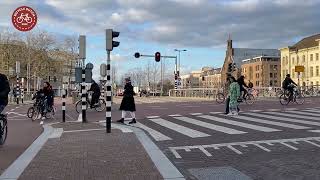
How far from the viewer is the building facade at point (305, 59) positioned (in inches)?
4710

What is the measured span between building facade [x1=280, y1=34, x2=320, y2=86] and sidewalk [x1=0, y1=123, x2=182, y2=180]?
10658cm

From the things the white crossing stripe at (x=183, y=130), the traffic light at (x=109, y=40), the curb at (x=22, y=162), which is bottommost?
the curb at (x=22, y=162)

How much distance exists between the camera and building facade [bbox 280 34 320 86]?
4710 inches

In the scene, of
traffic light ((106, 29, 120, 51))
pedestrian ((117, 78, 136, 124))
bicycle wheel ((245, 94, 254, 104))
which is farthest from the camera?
bicycle wheel ((245, 94, 254, 104))

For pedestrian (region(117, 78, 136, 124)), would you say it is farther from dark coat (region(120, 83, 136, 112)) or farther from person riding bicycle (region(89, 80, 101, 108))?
person riding bicycle (region(89, 80, 101, 108))

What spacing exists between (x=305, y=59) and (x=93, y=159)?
122141 millimetres

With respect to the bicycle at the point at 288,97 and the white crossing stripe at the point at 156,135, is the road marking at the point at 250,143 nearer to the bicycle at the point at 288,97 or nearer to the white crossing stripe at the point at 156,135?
the white crossing stripe at the point at 156,135

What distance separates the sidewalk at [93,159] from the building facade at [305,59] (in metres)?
107

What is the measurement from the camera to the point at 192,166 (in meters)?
8.73

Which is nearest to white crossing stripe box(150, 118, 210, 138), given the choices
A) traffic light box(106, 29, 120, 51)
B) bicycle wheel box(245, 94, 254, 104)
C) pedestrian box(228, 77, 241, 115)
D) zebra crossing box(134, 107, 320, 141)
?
zebra crossing box(134, 107, 320, 141)

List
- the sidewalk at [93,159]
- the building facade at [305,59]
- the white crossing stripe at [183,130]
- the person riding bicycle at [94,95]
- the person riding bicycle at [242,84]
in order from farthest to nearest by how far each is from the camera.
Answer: the building facade at [305,59], the person riding bicycle at [94,95], the person riding bicycle at [242,84], the white crossing stripe at [183,130], the sidewalk at [93,159]

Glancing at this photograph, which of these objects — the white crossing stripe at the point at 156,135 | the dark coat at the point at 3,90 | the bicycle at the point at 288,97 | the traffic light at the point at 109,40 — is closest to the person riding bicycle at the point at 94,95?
the bicycle at the point at 288,97

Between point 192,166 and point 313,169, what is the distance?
200 centimetres

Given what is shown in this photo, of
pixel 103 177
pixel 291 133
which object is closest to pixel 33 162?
pixel 103 177
